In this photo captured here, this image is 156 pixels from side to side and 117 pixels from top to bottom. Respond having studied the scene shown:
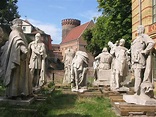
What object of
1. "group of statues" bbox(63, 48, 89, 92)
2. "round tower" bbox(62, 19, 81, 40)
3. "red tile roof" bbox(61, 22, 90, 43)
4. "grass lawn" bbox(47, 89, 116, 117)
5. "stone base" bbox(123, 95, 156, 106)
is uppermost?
"round tower" bbox(62, 19, 81, 40)

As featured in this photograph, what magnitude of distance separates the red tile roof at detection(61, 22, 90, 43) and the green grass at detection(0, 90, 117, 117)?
215 ft

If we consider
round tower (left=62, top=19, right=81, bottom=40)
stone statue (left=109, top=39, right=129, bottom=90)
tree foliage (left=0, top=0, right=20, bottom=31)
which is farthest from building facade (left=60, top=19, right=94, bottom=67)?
stone statue (left=109, top=39, right=129, bottom=90)

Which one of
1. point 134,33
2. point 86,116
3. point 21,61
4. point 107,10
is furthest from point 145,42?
point 107,10

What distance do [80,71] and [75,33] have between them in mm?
68480

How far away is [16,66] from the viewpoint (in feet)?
26.9

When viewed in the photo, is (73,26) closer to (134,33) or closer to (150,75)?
(134,33)

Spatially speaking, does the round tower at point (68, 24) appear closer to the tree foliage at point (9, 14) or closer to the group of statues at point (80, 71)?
the tree foliage at point (9, 14)

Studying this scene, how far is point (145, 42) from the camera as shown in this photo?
8.89 metres

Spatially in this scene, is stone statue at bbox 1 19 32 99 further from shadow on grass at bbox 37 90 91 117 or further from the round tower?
the round tower

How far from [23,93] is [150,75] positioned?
4.05 m

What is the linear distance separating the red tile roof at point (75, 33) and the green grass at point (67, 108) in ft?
215

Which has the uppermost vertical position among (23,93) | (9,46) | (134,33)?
(134,33)

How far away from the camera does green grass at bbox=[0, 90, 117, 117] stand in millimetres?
7109

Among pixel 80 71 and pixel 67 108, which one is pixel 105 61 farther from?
pixel 67 108
